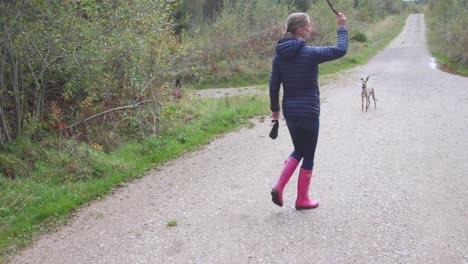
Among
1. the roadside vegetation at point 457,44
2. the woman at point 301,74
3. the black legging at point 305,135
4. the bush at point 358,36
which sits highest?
the woman at point 301,74

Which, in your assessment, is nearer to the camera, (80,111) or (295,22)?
(295,22)

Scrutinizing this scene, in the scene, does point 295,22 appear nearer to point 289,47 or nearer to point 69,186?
point 289,47

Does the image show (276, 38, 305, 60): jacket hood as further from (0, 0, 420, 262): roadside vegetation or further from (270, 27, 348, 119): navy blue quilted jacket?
(0, 0, 420, 262): roadside vegetation

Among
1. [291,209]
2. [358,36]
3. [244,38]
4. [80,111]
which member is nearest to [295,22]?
[291,209]

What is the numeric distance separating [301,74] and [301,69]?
2.1 inches

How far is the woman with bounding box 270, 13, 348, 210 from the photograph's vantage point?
4.09 meters

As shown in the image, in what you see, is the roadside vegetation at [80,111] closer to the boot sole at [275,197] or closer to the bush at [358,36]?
the boot sole at [275,197]

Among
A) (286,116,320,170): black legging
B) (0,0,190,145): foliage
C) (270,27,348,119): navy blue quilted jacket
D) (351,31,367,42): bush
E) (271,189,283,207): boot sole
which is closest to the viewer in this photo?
(270,27,348,119): navy blue quilted jacket

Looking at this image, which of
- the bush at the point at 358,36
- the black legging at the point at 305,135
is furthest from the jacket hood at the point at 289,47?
the bush at the point at 358,36

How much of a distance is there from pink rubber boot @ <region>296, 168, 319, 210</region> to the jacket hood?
130 cm

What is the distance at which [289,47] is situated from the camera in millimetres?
4105

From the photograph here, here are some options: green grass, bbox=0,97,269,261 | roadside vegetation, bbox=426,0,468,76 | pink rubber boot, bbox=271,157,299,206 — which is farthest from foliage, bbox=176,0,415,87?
pink rubber boot, bbox=271,157,299,206

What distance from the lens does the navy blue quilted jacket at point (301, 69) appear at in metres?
4.07

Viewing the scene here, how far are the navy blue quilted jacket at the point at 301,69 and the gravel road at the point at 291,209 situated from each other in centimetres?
125
